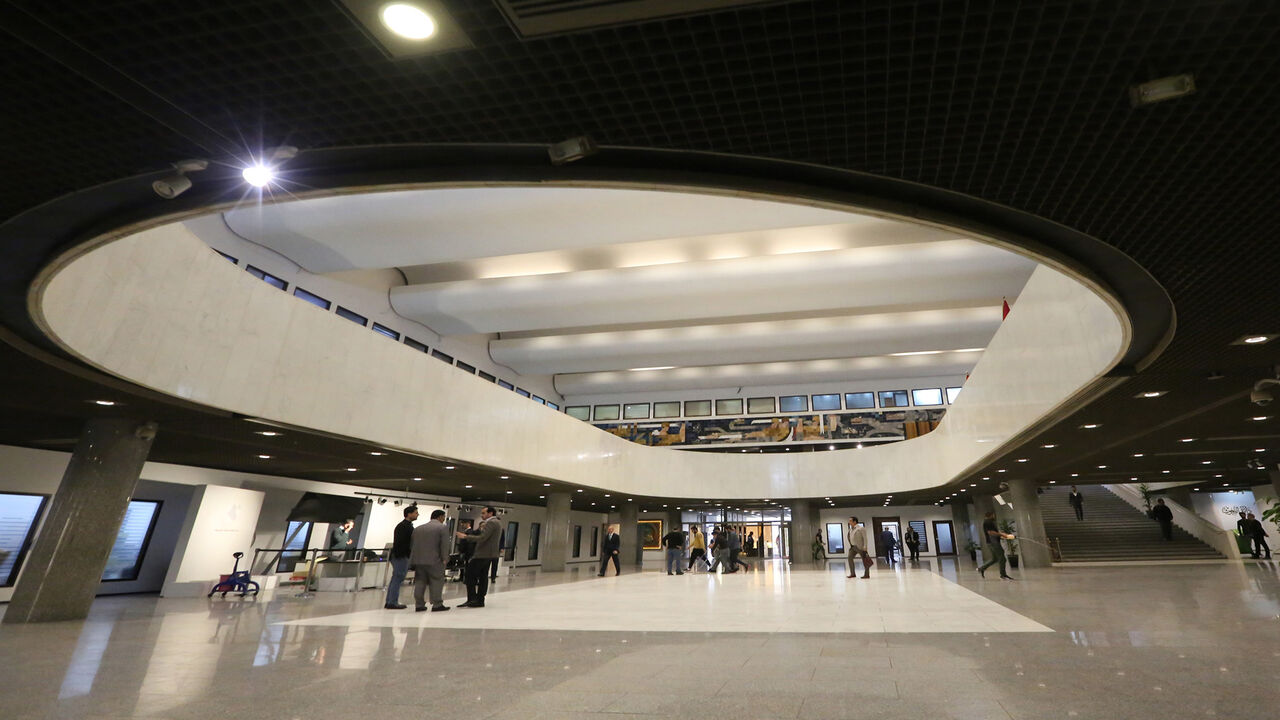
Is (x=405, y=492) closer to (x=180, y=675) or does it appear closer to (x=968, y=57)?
(x=180, y=675)

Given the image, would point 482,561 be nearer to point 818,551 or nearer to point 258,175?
point 258,175

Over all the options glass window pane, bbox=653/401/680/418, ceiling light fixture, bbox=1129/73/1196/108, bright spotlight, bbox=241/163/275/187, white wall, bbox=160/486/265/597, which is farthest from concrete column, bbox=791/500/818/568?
bright spotlight, bbox=241/163/275/187

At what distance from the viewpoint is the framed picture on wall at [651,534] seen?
35062 millimetres

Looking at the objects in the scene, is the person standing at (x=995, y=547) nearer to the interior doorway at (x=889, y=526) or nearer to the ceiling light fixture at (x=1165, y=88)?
the ceiling light fixture at (x=1165, y=88)

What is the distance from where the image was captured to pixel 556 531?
21.4 m

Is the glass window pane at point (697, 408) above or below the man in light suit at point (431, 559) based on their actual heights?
above

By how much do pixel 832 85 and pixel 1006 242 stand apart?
77.6 inches

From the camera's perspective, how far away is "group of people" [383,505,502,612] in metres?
9.35

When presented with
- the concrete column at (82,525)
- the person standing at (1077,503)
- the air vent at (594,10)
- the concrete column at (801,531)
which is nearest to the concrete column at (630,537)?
the concrete column at (801,531)

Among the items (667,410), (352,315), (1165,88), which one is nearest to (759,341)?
(667,410)

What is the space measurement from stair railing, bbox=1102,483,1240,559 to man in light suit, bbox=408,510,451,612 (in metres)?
24.3

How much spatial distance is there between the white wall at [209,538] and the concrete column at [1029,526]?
20274mm

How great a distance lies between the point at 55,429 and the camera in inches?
415

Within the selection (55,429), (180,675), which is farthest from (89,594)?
(180,675)
